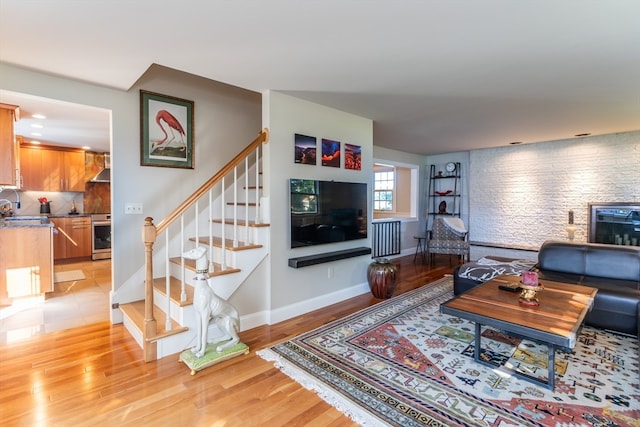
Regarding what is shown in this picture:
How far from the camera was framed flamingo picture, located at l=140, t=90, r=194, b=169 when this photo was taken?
128 inches

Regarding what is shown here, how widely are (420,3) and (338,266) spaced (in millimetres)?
2816

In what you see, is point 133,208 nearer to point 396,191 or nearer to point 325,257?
point 325,257

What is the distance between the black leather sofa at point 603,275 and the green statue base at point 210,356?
8.56ft

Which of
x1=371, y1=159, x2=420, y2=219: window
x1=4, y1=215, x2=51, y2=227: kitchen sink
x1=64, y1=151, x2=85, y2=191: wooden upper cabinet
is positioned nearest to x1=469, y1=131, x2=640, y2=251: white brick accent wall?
x1=371, y1=159, x2=420, y2=219: window

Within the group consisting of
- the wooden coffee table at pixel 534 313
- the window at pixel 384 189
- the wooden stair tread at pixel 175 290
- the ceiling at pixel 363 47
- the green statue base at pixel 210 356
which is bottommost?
the green statue base at pixel 210 356

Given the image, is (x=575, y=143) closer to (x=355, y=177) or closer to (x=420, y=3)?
(x=355, y=177)

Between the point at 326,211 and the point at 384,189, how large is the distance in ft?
15.0

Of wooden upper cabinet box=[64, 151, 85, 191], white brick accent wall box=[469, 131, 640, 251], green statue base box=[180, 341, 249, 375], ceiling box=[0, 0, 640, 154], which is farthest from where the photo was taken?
wooden upper cabinet box=[64, 151, 85, 191]

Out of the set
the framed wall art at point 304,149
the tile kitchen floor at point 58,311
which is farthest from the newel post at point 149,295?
the framed wall art at point 304,149

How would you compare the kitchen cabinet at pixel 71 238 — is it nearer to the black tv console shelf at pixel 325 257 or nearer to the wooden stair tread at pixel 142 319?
the wooden stair tread at pixel 142 319

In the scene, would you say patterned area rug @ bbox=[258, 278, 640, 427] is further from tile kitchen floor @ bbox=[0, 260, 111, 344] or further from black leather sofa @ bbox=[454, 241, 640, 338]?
tile kitchen floor @ bbox=[0, 260, 111, 344]

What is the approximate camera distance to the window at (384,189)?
305 inches

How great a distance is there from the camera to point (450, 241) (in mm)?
5824

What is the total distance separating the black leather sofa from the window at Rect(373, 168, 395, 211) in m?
4.16
